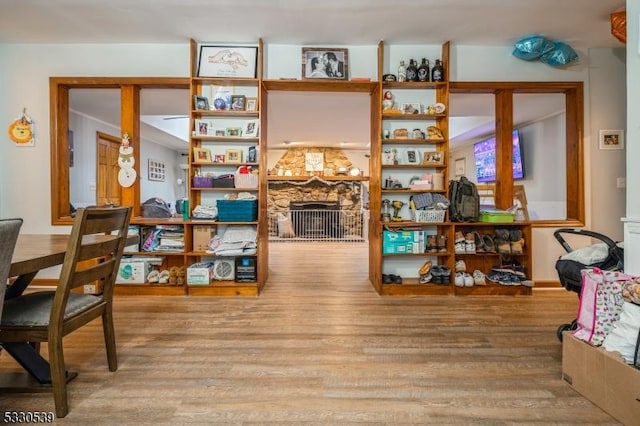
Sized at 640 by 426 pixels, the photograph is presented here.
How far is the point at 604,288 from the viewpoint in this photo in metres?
1.73

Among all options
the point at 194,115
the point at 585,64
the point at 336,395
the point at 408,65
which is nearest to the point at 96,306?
the point at 336,395

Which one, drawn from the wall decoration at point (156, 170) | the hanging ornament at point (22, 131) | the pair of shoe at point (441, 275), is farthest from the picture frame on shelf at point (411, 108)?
the wall decoration at point (156, 170)

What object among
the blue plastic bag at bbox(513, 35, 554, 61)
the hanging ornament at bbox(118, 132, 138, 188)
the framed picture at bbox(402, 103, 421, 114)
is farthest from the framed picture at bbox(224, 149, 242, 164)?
the blue plastic bag at bbox(513, 35, 554, 61)

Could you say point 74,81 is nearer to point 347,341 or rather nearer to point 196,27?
point 196,27

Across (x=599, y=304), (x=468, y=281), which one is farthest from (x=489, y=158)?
(x=599, y=304)

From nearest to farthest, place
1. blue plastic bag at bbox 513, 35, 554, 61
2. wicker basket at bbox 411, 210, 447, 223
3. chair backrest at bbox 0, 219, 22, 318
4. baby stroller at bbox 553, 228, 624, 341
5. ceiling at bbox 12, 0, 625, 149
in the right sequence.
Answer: chair backrest at bbox 0, 219, 22, 318
baby stroller at bbox 553, 228, 624, 341
ceiling at bbox 12, 0, 625, 149
blue plastic bag at bbox 513, 35, 554, 61
wicker basket at bbox 411, 210, 447, 223

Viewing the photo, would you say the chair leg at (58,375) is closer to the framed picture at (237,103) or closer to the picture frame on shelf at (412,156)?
the framed picture at (237,103)

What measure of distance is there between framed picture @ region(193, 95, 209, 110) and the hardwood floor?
6.37 feet

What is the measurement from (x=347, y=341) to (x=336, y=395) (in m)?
0.68

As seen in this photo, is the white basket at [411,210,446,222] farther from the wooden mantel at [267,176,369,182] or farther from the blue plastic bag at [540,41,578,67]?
the wooden mantel at [267,176,369,182]

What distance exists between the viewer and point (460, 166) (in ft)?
28.9

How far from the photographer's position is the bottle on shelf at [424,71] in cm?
368

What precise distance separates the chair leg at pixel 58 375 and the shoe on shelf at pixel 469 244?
3.36 m

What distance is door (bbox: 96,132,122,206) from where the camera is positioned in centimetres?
619
